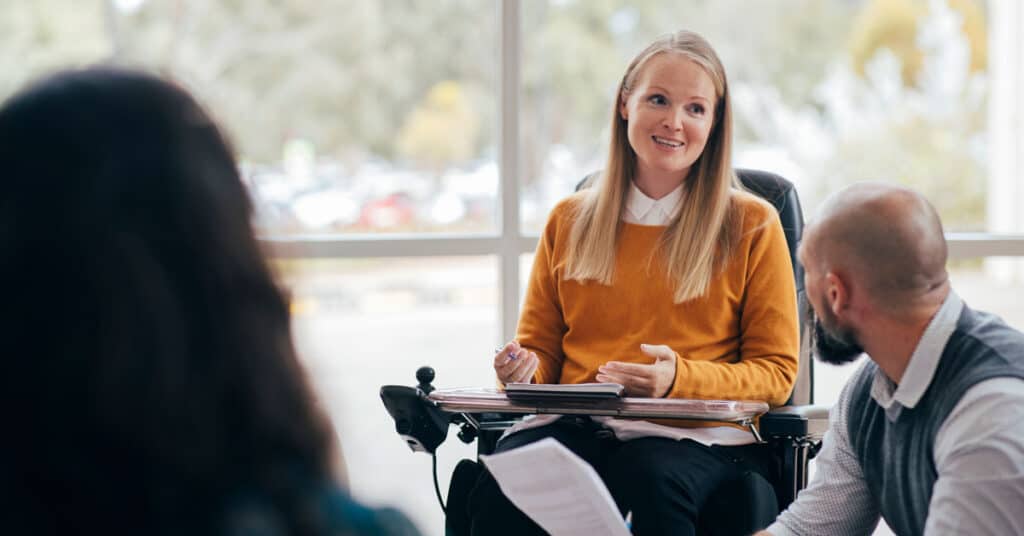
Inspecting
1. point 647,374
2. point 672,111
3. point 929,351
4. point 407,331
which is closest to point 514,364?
point 647,374

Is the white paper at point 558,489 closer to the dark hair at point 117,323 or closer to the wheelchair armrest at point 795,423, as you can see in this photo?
the wheelchair armrest at point 795,423

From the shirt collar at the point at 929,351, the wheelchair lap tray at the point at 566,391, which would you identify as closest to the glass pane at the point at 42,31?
the wheelchair lap tray at the point at 566,391

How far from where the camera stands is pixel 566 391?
198 cm

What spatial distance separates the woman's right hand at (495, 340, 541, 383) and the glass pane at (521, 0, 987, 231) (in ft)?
5.17

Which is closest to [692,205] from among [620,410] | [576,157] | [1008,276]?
[620,410]

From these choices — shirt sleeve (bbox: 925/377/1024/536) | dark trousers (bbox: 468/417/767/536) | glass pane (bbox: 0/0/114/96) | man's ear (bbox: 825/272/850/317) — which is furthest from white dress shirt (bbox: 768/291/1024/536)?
glass pane (bbox: 0/0/114/96)

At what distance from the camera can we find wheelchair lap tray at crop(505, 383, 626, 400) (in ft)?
6.41

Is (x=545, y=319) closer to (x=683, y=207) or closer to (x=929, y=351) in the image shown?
(x=683, y=207)

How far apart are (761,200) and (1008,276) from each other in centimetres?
190

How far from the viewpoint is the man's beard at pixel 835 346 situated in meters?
1.71

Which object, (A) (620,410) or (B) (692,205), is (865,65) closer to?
(B) (692,205)

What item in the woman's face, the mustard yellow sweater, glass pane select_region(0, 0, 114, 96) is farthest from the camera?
glass pane select_region(0, 0, 114, 96)

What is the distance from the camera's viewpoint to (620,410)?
197cm

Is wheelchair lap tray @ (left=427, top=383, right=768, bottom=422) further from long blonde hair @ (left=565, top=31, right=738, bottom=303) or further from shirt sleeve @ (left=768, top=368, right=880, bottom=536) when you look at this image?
long blonde hair @ (left=565, top=31, right=738, bottom=303)
